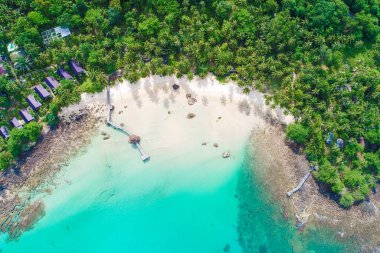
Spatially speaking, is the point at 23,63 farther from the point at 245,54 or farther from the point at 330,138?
the point at 330,138

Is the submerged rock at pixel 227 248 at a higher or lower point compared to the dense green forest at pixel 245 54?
lower

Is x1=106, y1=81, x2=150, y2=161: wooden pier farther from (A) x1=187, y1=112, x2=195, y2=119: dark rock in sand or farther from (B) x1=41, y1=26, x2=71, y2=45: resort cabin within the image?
(B) x1=41, y1=26, x2=71, y2=45: resort cabin

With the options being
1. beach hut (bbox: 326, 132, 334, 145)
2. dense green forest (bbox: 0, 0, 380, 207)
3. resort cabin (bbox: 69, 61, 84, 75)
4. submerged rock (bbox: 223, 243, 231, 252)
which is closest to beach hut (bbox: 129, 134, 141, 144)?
dense green forest (bbox: 0, 0, 380, 207)

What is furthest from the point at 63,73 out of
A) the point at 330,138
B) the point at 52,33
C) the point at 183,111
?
the point at 330,138

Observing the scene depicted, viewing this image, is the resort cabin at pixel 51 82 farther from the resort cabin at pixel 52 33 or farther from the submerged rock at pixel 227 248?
the submerged rock at pixel 227 248

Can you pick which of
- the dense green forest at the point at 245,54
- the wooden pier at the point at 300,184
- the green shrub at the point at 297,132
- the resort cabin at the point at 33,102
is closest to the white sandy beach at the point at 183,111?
the dense green forest at the point at 245,54

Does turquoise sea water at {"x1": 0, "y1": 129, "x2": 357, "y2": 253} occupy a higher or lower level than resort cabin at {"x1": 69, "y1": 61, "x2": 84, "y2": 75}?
lower
